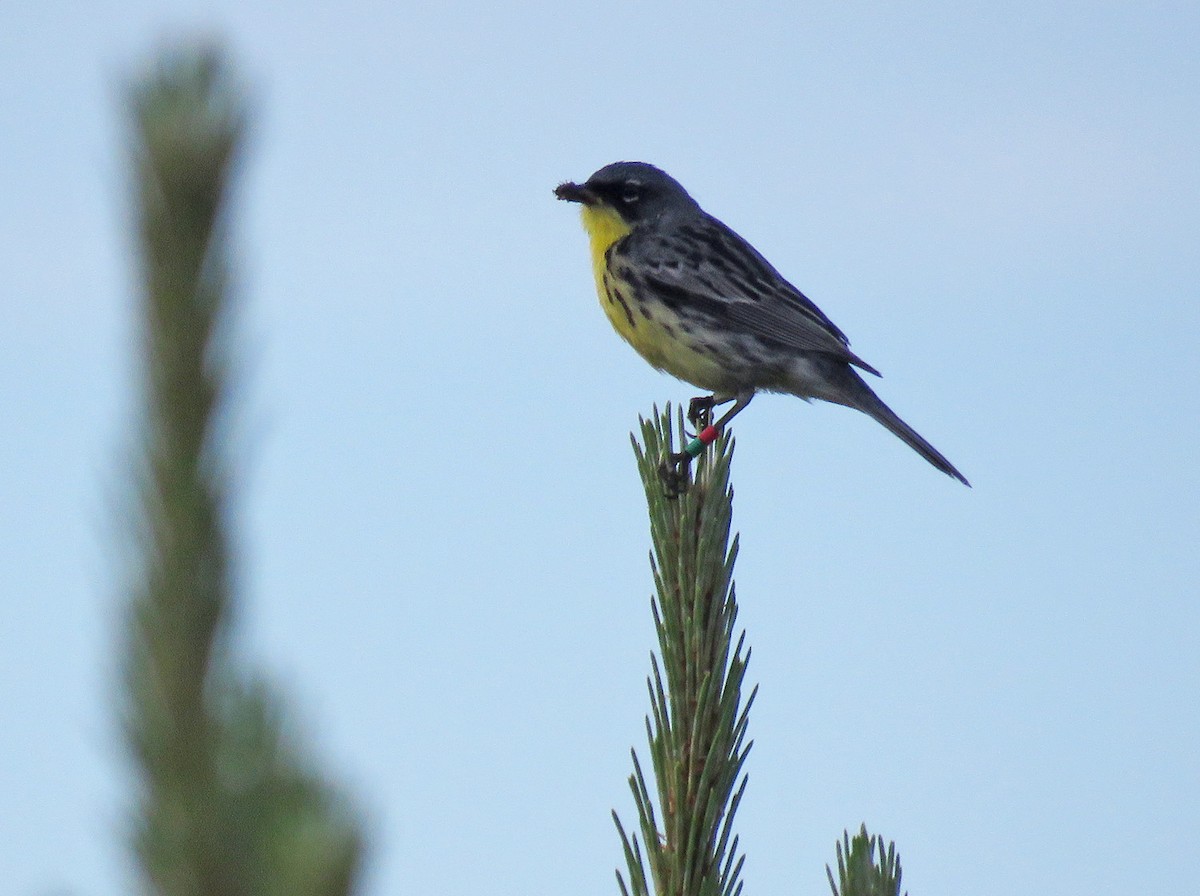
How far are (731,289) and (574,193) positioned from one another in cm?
152

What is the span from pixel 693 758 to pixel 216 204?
2071 millimetres

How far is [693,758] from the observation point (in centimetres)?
303

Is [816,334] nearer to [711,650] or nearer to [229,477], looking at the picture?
[711,650]

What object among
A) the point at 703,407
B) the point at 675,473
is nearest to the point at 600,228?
the point at 703,407

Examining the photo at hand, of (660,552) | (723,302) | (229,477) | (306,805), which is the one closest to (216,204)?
(229,477)

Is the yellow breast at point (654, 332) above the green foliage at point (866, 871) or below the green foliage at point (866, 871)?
above

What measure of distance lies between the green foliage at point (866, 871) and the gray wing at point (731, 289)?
681 centimetres

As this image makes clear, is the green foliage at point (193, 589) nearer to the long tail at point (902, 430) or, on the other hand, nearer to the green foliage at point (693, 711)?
the green foliage at point (693, 711)

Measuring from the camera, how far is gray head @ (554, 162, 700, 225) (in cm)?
1037

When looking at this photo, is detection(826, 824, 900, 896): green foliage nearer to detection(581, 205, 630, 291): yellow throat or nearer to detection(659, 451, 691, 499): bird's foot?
detection(659, 451, 691, 499): bird's foot

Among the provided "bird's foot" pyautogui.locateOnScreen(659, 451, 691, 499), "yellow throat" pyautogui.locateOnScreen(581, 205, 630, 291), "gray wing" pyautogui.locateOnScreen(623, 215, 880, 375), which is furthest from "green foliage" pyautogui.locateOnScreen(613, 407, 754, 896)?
"yellow throat" pyautogui.locateOnScreen(581, 205, 630, 291)

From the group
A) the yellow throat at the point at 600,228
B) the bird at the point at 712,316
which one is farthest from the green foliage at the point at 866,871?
the yellow throat at the point at 600,228

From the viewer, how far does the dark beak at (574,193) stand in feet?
33.7

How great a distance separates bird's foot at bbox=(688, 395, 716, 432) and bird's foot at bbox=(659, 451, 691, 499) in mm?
3555
